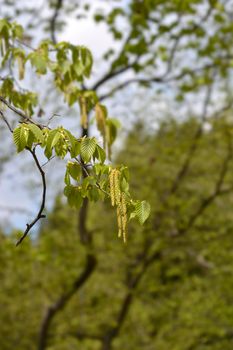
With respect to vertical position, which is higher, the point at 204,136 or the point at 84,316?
the point at 204,136

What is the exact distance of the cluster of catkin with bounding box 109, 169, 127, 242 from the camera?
90.7 inches

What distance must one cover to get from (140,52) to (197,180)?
9.01 meters

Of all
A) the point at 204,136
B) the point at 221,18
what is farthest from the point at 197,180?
the point at 221,18

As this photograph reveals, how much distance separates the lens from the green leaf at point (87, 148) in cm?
238

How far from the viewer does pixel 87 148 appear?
94.3 inches

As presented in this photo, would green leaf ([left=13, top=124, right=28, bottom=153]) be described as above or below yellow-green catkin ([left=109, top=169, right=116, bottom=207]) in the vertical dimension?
above

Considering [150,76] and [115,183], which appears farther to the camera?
[150,76]

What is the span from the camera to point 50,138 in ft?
7.68

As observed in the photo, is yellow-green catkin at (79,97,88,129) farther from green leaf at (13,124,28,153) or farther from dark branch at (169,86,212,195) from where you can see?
dark branch at (169,86,212,195)

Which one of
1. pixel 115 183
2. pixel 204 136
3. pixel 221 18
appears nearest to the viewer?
pixel 115 183

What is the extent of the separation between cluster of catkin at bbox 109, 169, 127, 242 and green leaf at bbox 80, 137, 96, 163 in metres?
0.12

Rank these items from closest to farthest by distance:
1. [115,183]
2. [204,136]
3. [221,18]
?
[115,183], [221,18], [204,136]

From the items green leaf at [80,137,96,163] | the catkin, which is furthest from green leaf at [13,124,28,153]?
the catkin

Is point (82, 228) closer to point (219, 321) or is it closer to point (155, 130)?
point (219, 321)
